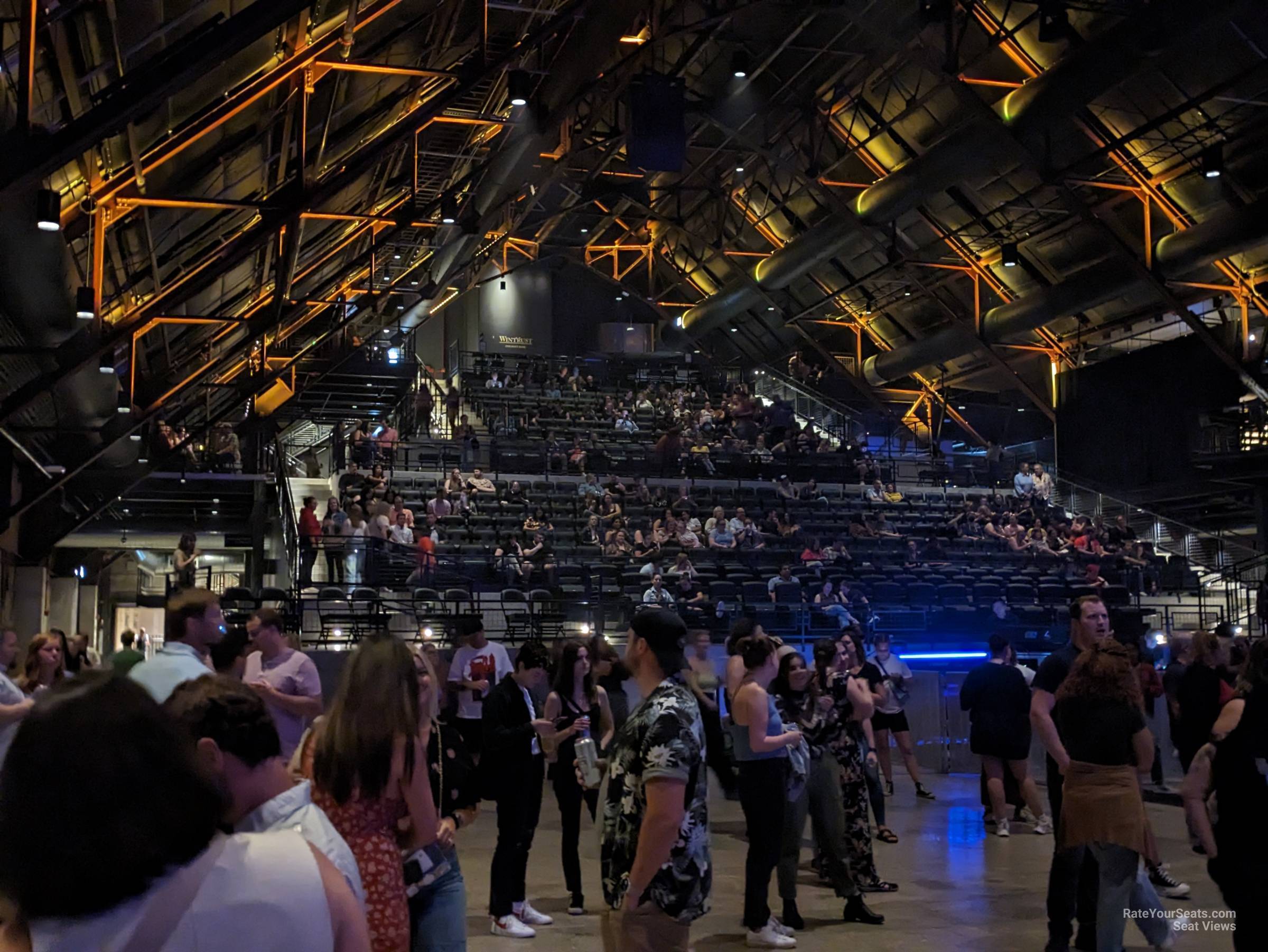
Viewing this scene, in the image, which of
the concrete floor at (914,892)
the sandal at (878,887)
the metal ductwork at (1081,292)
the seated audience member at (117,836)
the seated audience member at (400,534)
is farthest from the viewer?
the metal ductwork at (1081,292)

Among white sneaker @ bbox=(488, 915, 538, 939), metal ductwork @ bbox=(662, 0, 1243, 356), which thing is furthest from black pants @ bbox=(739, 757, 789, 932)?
metal ductwork @ bbox=(662, 0, 1243, 356)

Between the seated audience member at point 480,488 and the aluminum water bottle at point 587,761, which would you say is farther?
the seated audience member at point 480,488

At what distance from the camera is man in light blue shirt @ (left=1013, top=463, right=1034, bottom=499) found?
87.9ft

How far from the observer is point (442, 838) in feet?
12.3

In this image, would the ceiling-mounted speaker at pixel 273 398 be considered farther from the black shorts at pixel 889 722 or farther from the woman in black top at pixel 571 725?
the woman in black top at pixel 571 725

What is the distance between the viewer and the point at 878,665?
39.0ft

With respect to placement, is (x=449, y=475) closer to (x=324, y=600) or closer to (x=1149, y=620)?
(x=324, y=600)

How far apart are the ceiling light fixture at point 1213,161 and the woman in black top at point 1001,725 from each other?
12361 mm

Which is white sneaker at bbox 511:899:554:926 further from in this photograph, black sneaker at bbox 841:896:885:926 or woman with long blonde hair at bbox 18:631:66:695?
woman with long blonde hair at bbox 18:631:66:695

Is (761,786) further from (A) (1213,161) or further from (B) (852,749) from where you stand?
(A) (1213,161)

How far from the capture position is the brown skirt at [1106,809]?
5.12 m

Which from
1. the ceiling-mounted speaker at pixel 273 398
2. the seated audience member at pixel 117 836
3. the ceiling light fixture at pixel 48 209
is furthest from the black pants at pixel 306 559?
the seated audience member at pixel 117 836

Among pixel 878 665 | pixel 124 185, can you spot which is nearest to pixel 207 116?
pixel 124 185

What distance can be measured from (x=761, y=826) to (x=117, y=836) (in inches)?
205
